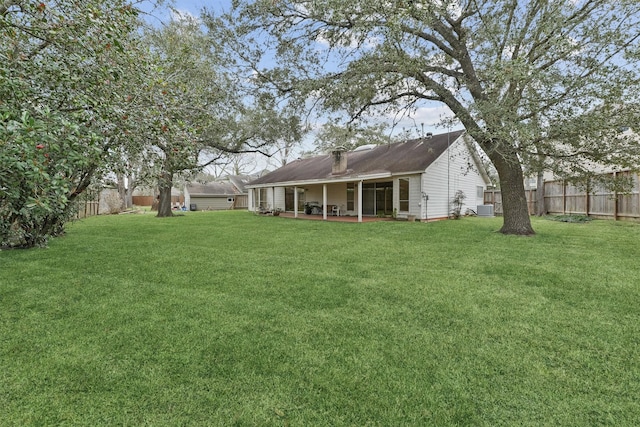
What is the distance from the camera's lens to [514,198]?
9.44m

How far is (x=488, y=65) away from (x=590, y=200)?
10.4 metres

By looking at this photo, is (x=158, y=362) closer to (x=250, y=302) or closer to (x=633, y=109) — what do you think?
(x=250, y=302)

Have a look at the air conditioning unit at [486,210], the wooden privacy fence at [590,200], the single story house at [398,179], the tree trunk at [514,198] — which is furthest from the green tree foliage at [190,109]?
the air conditioning unit at [486,210]

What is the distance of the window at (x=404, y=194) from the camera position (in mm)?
14930

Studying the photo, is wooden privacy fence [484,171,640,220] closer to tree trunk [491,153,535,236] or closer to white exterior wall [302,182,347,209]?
tree trunk [491,153,535,236]

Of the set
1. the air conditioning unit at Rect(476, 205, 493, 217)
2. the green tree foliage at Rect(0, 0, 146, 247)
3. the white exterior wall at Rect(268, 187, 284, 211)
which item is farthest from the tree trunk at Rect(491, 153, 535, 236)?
the white exterior wall at Rect(268, 187, 284, 211)

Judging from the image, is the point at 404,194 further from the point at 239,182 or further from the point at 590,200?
the point at 239,182

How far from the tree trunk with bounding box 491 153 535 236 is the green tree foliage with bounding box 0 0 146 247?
9.62m

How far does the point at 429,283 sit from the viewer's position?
464cm

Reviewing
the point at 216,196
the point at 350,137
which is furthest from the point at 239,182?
the point at 350,137

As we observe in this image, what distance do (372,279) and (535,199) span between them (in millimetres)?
17525

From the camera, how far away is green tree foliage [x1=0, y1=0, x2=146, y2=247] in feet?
8.89

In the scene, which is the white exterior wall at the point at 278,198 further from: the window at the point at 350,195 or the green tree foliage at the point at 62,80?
the green tree foliage at the point at 62,80

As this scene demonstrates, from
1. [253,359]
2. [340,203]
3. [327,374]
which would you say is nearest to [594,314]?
[327,374]
